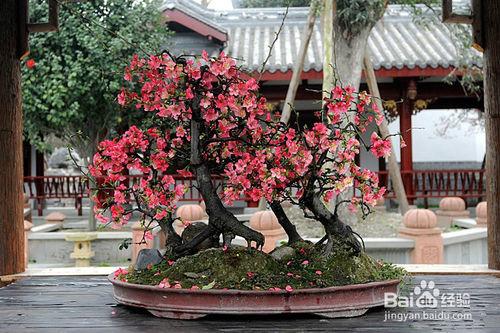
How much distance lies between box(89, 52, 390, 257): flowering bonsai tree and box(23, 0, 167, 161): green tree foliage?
5.96 meters

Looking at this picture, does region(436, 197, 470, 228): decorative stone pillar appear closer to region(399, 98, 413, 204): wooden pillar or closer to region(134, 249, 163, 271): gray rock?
region(399, 98, 413, 204): wooden pillar

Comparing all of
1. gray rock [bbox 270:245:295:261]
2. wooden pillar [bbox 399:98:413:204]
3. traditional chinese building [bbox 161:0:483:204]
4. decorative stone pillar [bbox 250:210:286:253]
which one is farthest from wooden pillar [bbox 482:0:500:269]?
wooden pillar [bbox 399:98:413:204]

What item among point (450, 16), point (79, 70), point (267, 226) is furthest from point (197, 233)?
point (79, 70)

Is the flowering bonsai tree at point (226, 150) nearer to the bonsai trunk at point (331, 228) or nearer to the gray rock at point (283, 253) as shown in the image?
the bonsai trunk at point (331, 228)

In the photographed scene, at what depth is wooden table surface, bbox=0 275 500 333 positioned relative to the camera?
2.54 metres

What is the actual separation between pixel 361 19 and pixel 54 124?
16.3 feet

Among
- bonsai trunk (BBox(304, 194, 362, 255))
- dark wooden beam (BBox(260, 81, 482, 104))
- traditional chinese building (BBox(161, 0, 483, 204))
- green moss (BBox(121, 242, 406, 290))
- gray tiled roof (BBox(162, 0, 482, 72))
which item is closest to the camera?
green moss (BBox(121, 242, 406, 290))

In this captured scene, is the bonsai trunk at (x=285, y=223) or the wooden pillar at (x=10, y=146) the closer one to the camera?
the bonsai trunk at (x=285, y=223)

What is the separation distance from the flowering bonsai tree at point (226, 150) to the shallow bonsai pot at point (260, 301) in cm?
27

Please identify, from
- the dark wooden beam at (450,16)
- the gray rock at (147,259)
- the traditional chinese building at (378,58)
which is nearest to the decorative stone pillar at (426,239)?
the dark wooden beam at (450,16)

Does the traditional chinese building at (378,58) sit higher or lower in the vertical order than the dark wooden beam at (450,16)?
higher

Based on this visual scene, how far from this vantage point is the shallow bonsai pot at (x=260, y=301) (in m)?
2.62

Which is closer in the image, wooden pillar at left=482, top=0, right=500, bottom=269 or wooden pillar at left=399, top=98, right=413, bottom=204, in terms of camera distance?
wooden pillar at left=482, top=0, right=500, bottom=269

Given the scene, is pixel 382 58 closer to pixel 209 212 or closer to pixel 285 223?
pixel 285 223
